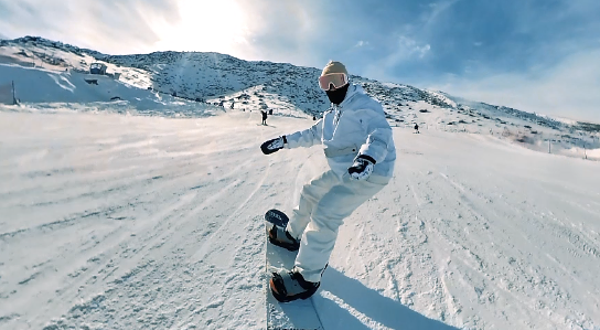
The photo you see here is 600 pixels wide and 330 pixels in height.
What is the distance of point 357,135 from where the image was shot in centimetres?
249

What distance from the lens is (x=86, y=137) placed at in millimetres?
7594

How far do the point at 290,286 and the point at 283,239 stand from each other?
0.74 metres

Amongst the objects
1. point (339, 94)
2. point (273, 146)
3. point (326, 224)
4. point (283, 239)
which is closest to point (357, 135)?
point (339, 94)

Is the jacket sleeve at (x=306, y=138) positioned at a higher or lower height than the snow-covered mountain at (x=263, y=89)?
lower

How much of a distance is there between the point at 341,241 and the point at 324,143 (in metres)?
1.18

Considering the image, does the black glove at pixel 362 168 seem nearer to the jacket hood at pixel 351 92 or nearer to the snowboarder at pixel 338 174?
the snowboarder at pixel 338 174

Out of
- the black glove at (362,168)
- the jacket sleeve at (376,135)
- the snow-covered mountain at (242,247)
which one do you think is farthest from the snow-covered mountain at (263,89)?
the black glove at (362,168)

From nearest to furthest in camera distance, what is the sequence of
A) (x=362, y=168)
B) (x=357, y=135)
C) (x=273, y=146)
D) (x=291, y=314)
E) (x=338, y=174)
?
(x=362, y=168) → (x=291, y=314) → (x=357, y=135) → (x=338, y=174) → (x=273, y=146)

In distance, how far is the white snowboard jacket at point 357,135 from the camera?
2.24 metres

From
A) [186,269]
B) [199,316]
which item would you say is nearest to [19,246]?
[186,269]

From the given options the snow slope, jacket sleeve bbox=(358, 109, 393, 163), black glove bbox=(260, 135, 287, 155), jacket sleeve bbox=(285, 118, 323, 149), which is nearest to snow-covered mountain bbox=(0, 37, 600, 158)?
the snow slope

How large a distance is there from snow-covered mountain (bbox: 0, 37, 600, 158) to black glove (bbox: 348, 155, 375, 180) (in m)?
40.5

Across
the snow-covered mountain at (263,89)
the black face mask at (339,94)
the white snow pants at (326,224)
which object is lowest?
the white snow pants at (326,224)

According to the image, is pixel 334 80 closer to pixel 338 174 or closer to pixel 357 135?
pixel 357 135
